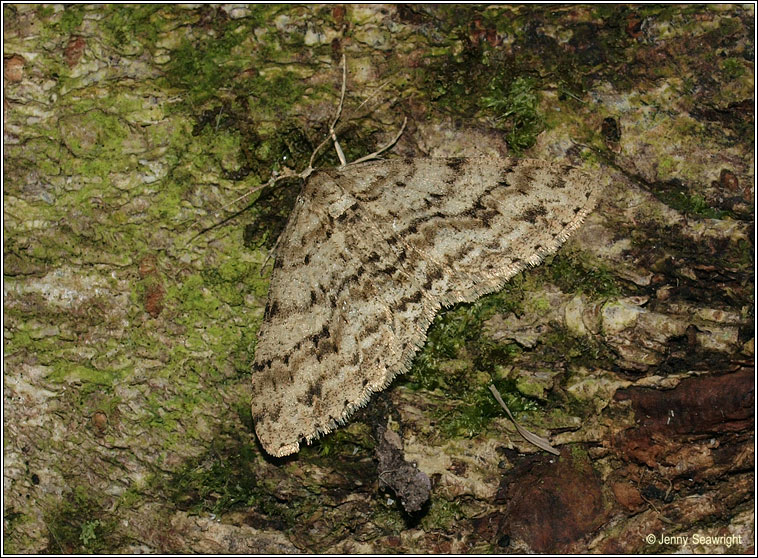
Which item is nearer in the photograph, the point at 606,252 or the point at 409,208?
the point at 606,252

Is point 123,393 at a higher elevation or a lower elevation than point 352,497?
higher

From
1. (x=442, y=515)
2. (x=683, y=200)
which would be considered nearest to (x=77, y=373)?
(x=442, y=515)

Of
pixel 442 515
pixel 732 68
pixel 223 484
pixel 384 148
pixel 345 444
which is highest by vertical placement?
pixel 732 68

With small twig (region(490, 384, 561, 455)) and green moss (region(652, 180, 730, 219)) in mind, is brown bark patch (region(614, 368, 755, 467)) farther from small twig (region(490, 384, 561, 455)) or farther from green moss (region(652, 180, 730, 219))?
green moss (region(652, 180, 730, 219))

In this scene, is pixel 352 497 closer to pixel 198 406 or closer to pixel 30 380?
pixel 198 406

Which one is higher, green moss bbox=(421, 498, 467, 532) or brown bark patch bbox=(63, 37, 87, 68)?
brown bark patch bbox=(63, 37, 87, 68)

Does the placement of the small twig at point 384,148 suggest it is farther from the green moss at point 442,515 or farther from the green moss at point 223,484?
the green moss at point 442,515

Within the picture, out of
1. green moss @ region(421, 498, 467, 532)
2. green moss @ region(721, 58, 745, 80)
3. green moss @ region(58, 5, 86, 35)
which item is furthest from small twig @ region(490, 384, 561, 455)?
green moss @ region(58, 5, 86, 35)

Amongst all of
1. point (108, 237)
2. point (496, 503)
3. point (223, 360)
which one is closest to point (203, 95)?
point (108, 237)

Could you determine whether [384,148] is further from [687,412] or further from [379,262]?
[687,412]
